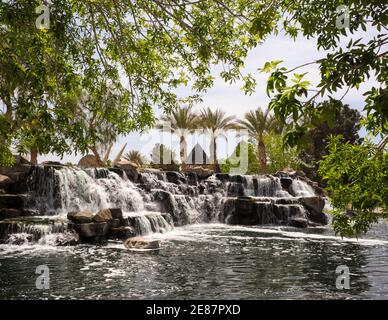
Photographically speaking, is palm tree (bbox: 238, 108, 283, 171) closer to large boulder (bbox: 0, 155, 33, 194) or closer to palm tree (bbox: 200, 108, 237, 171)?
palm tree (bbox: 200, 108, 237, 171)

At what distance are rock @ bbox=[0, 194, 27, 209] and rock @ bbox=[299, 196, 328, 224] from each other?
18.3 meters

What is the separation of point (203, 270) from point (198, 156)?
113ft

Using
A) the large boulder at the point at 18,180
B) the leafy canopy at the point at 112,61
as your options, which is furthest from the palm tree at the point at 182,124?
the leafy canopy at the point at 112,61

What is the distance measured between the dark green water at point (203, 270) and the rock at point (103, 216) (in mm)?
1792

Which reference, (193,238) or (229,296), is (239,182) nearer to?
(193,238)

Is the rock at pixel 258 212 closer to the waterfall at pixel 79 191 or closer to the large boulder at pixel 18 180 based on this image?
the waterfall at pixel 79 191

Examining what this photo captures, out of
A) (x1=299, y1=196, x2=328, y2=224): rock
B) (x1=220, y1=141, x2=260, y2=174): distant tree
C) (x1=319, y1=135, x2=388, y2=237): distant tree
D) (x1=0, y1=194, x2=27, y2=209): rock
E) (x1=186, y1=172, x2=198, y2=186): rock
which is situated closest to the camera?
(x1=319, y1=135, x2=388, y2=237): distant tree

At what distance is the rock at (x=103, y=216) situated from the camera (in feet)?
59.8

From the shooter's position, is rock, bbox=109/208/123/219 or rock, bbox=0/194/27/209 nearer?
rock, bbox=109/208/123/219

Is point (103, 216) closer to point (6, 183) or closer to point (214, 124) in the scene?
point (6, 183)

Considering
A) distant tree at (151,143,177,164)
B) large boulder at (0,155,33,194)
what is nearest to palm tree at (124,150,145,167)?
distant tree at (151,143,177,164)

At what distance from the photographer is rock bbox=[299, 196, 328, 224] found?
2911 cm

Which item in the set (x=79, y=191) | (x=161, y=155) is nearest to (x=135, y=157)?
(x=161, y=155)
